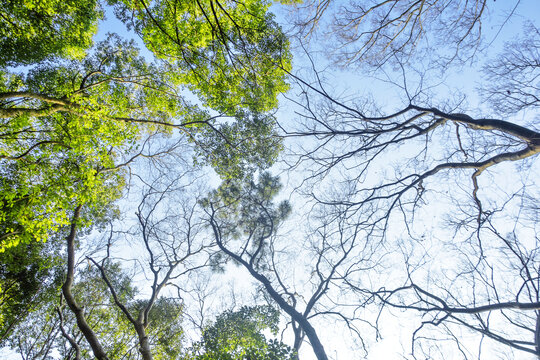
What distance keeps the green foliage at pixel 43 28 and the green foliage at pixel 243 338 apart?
9.64 m

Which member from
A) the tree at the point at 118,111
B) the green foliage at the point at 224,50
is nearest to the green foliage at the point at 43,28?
the tree at the point at 118,111

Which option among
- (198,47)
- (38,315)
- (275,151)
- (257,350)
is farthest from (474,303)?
(38,315)

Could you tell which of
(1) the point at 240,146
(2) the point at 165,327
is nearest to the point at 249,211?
(1) the point at 240,146

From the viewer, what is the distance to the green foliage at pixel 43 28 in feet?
18.4

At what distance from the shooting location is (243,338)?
6.50 metres

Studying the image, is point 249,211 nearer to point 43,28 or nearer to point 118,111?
point 118,111

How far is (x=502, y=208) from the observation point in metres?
5.22

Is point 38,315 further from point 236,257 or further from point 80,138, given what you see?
point 80,138

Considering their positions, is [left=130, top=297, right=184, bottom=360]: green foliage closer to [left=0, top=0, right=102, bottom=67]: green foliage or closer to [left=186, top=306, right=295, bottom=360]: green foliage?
[left=186, top=306, right=295, bottom=360]: green foliage

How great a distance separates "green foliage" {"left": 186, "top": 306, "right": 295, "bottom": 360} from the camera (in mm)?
5691

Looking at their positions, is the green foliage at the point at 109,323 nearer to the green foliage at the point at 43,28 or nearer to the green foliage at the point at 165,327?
the green foliage at the point at 165,327

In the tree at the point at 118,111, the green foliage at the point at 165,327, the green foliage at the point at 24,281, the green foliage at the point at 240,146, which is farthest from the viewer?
the green foliage at the point at 165,327

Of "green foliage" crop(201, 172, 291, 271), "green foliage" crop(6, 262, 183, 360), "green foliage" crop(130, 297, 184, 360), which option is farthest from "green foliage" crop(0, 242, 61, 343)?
"green foliage" crop(201, 172, 291, 271)

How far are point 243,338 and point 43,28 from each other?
408 inches
